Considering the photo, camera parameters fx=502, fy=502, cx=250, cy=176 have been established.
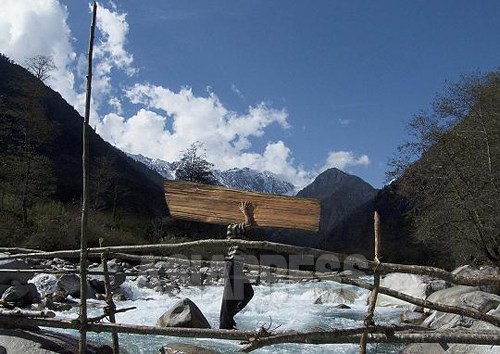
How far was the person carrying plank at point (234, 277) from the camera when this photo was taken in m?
2.86

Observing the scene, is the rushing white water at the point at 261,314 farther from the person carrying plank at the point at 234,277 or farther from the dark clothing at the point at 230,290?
the dark clothing at the point at 230,290

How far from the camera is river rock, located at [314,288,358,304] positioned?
1623 centimetres

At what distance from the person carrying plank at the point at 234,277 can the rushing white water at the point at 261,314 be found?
11.6ft

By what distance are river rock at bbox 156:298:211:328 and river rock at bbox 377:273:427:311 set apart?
768 centimetres

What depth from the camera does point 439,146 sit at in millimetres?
19422

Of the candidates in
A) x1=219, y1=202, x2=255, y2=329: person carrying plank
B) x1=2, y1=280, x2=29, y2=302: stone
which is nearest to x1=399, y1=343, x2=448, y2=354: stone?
A: x1=219, y1=202, x2=255, y2=329: person carrying plank

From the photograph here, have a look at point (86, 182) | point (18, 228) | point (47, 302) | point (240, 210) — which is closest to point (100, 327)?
point (86, 182)

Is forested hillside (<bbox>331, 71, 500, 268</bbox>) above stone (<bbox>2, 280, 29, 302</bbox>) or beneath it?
above

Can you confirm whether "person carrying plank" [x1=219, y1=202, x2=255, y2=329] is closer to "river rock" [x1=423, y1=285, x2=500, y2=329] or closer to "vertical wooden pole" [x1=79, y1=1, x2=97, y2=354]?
"vertical wooden pole" [x1=79, y1=1, x2=97, y2=354]

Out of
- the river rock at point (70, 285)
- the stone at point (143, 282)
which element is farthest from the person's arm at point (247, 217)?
the stone at point (143, 282)

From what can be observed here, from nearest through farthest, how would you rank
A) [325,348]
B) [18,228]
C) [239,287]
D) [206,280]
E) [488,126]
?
[239,287] < [325,348] < [488,126] < [206,280] < [18,228]

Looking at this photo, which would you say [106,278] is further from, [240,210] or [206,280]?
[206,280]

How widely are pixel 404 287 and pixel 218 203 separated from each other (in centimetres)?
1613

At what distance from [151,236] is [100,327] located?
115 feet
